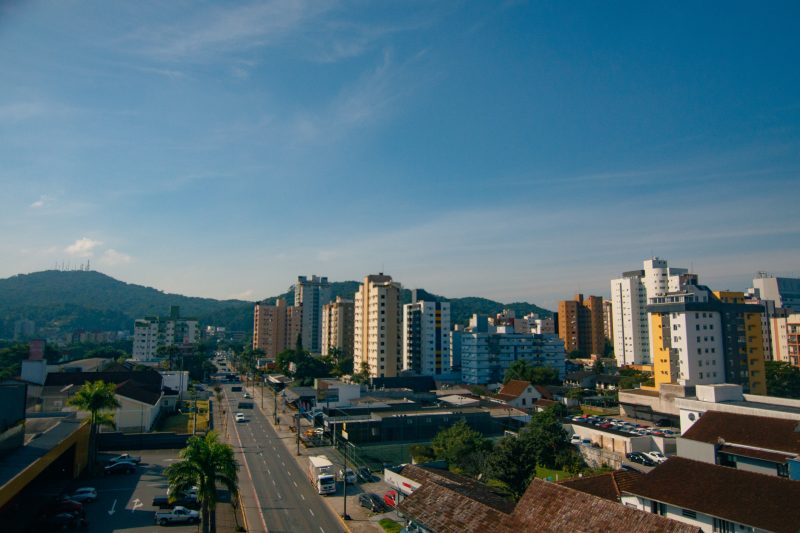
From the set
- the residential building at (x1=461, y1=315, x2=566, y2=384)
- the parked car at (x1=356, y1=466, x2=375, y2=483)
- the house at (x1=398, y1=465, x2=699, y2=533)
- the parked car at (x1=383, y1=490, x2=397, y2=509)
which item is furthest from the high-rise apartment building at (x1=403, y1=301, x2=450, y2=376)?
the house at (x1=398, y1=465, x2=699, y2=533)

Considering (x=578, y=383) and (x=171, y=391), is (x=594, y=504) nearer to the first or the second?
(x=171, y=391)

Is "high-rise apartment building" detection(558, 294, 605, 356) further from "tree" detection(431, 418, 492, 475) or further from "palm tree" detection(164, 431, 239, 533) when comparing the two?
"palm tree" detection(164, 431, 239, 533)

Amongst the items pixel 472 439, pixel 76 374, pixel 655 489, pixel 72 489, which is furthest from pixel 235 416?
pixel 655 489

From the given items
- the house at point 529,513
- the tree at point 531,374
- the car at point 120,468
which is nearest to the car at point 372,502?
the house at point 529,513

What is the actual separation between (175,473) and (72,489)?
17.3 metres

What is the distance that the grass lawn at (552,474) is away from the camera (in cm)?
4172

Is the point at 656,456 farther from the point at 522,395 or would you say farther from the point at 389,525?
the point at 522,395

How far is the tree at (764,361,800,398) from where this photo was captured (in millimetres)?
81062

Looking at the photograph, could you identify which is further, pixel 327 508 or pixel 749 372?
pixel 749 372

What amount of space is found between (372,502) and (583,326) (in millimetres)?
144427

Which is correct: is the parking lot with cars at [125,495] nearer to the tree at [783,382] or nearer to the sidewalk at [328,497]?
the sidewalk at [328,497]

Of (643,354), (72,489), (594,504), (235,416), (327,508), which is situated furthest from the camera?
(643,354)

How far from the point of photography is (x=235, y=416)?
7244cm

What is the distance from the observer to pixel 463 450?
43.6 meters
